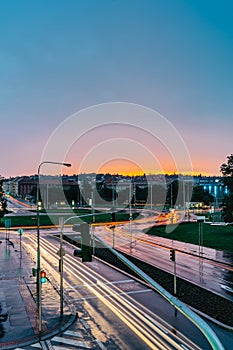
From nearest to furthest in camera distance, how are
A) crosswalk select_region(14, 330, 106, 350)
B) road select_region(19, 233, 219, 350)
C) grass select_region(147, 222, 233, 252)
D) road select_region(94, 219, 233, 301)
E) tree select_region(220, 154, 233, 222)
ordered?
crosswalk select_region(14, 330, 106, 350), road select_region(19, 233, 219, 350), road select_region(94, 219, 233, 301), tree select_region(220, 154, 233, 222), grass select_region(147, 222, 233, 252)

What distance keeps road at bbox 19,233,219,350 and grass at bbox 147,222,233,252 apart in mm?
20464

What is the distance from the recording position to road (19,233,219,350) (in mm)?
16656

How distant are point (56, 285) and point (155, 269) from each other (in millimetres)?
9536

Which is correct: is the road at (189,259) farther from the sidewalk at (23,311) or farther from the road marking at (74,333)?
the sidewalk at (23,311)

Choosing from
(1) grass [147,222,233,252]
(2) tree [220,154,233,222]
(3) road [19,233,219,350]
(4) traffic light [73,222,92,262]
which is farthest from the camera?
(1) grass [147,222,233,252]

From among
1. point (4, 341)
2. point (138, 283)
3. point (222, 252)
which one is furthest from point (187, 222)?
point (4, 341)

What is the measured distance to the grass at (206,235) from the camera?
47.5m

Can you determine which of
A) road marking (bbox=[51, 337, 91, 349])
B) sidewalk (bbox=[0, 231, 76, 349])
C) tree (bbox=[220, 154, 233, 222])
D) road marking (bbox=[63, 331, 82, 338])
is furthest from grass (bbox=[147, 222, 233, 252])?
road marking (bbox=[51, 337, 91, 349])

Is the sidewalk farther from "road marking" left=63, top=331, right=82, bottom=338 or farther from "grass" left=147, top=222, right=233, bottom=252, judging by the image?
"grass" left=147, top=222, right=233, bottom=252

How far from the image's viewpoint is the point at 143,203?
518ft

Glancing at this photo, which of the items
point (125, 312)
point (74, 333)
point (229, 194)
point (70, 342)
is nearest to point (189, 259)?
point (229, 194)

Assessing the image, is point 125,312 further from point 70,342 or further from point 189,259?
point 189,259

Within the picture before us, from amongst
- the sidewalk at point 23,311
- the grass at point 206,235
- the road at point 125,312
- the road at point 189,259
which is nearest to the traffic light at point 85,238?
the road at point 125,312

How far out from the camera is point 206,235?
56562 millimetres
